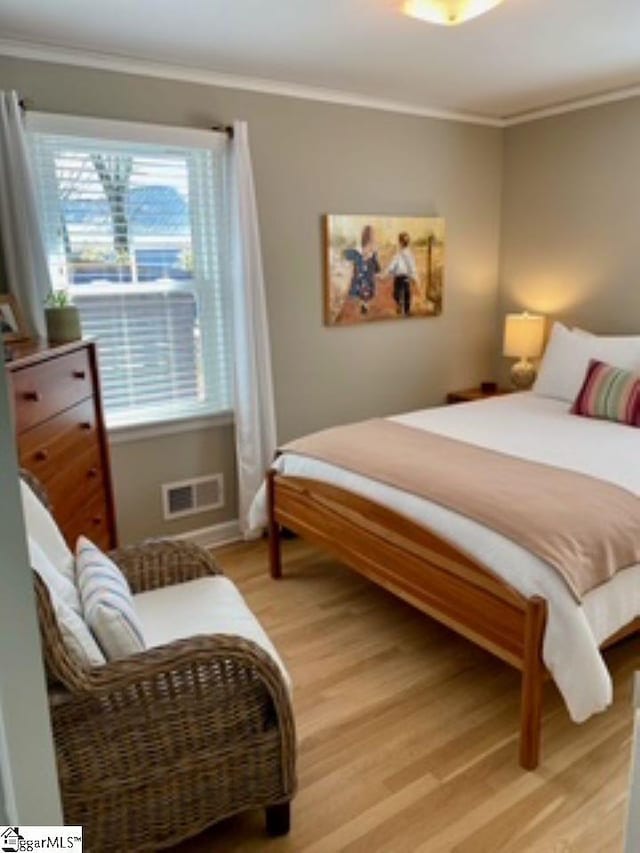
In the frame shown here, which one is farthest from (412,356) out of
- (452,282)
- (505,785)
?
(505,785)

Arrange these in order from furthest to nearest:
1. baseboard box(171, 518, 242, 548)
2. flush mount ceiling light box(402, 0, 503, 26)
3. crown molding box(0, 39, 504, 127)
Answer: baseboard box(171, 518, 242, 548) → crown molding box(0, 39, 504, 127) → flush mount ceiling light box(402, 0, 503, 26)

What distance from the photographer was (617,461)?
2410 millimetres

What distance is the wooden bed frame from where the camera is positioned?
Result: 5.93 ft

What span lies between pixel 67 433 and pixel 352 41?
2.07 m

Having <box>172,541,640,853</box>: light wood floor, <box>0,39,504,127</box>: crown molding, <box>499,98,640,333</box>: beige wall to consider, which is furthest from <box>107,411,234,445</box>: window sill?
<box>499,98,640,333</box>: beige wall

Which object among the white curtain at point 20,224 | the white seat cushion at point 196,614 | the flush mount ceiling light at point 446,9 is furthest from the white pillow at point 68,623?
the flush mount ceiling light at point 446,9

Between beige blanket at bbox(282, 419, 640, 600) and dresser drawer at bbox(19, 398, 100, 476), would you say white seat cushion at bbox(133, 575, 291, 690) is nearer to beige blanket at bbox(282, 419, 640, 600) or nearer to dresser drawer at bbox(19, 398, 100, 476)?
dresser drawer at bbox(19, 398, 100, 476)

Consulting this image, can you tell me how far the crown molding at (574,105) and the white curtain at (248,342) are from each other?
2042mm

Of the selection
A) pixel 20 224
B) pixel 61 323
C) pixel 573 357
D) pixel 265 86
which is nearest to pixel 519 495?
pixel 573 357

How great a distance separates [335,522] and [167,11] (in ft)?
6.98

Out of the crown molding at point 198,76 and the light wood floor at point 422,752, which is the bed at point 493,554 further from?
the crown molding at point 198,76

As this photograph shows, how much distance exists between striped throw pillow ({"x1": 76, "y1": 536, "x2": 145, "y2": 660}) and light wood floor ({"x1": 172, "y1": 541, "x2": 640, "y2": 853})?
2.05 feet

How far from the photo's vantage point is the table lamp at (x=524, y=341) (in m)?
3.99

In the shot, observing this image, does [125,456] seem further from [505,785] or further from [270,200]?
[505,785]
